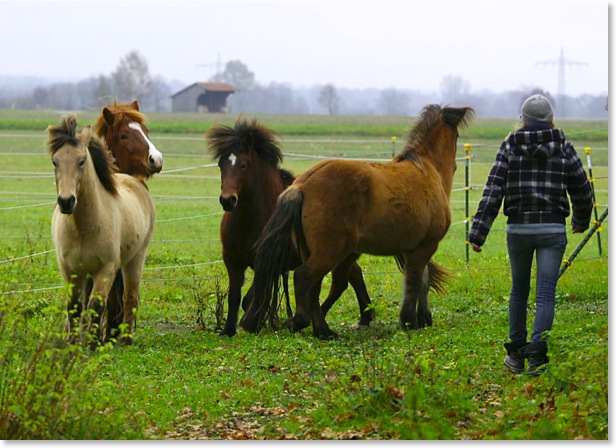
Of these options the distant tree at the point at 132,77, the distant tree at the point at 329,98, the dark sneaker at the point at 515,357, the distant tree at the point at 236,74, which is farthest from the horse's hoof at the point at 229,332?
the distant tree at the point at 236,74

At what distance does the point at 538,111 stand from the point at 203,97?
69.4 metres

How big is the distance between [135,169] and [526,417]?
5.37 m

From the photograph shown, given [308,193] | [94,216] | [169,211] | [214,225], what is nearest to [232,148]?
[308,193]

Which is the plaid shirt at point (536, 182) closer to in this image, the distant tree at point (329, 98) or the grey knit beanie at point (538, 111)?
the grey knit beanie at point (538, 111)

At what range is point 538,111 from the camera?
655 centimetres

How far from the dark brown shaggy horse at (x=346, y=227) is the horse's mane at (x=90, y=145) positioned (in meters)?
1.49

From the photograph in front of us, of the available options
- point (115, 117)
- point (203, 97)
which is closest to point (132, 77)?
point (203, 97)

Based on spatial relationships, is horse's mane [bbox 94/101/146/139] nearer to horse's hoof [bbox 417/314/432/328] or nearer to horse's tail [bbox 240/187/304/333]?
horse's tail [bbox 240/187/304/333]

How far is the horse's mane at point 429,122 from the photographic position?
9.52 m

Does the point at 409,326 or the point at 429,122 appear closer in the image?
the point at 409,326

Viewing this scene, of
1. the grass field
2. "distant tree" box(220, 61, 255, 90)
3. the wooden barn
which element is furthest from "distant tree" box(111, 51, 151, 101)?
the grass field

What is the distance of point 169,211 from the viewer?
22.6 meters

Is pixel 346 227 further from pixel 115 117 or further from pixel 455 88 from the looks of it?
pixel 455 88

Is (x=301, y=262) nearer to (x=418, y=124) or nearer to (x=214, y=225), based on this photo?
(x=418, y=124)
